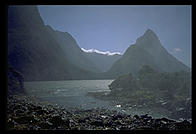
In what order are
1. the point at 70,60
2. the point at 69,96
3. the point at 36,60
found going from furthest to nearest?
the point at 70,60 → the point at 36,60 → the point at 69,96

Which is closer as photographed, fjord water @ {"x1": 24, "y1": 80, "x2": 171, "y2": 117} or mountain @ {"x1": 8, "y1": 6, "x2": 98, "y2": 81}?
fjord water @ {"x1": 24, "y1": 80, "x2": 171, "y2": 117}

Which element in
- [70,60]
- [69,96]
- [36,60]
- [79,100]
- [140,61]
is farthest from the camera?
[70,60]

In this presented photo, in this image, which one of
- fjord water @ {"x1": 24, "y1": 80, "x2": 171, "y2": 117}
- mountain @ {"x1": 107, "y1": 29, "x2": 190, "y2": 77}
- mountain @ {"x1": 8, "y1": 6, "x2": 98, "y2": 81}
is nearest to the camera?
fjord water @ {"x1": 24, "y1": 80, "x2": 171, "y2": 117}

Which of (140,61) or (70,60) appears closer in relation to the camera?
(140,61)

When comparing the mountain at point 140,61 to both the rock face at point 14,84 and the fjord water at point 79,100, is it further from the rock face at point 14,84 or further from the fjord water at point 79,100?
the rock face at point 14,84

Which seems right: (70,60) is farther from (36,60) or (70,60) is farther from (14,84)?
(14,84)

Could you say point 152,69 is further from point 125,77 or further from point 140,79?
point 125,77

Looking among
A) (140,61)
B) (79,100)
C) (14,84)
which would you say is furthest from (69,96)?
(140,61)

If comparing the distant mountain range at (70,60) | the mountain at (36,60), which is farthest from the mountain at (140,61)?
the mountain at (36,60)

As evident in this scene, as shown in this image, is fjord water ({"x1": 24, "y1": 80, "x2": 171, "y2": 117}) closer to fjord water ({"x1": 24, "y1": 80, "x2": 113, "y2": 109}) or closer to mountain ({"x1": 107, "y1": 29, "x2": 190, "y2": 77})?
fjord water ({"x1": 24, "y1": 80, "x2": 113, "y2": 109})

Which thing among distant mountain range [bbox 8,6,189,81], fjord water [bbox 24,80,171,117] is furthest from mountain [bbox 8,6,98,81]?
fjord water [bbox 24,80,171,117]
